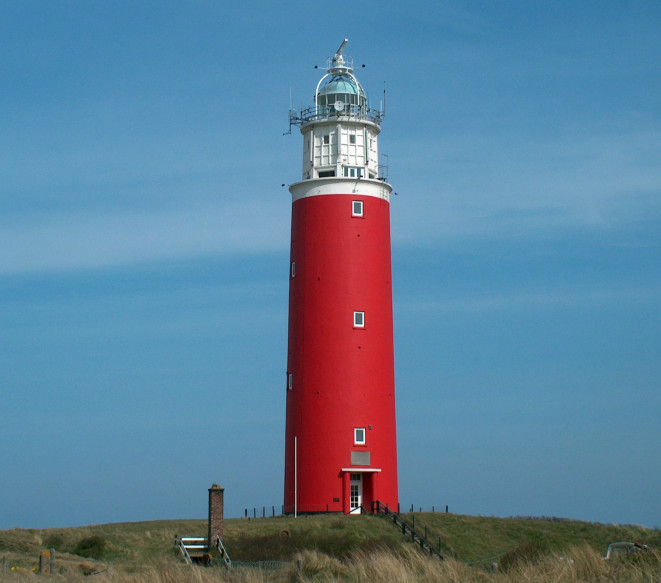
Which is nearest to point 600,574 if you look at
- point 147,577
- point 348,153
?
point 147,577

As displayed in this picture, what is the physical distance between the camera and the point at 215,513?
37.5m

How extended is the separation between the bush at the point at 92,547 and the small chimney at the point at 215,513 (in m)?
3.75

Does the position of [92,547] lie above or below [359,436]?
below

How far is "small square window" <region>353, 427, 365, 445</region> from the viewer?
1785 inches

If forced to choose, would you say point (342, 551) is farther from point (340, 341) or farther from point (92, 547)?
point (340, 341)

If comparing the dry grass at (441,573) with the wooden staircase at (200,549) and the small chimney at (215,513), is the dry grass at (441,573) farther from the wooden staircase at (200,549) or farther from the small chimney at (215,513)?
the small chimney at (215,513)

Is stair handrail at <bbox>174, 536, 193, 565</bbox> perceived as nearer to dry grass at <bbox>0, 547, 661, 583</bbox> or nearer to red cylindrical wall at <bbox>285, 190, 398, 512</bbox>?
red cylindrical wall at <bbox>285, 190, 398, 512</bbox>

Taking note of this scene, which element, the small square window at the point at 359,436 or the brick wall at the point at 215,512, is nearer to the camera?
the brick wall at the point at 215,512

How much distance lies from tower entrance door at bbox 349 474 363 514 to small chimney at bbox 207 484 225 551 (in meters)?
8.96

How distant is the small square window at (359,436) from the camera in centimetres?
4534

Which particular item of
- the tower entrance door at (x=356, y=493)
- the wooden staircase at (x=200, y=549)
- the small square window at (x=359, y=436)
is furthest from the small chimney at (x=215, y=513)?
the tower entrance door at (x=356, y=493)

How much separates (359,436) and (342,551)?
890cm

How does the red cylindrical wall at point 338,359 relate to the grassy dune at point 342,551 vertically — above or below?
above

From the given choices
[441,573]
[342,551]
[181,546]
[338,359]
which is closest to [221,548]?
[181,546]
